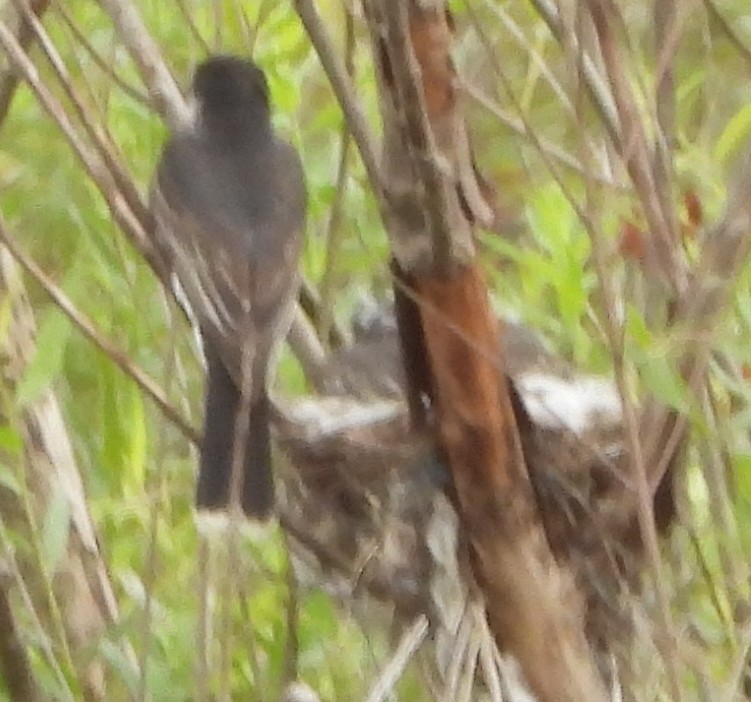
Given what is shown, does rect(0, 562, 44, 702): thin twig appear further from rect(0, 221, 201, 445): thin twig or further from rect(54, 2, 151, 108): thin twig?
rect(54, 2, 151, 108): thin twig

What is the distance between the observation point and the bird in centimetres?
128

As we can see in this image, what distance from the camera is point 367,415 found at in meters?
1.36

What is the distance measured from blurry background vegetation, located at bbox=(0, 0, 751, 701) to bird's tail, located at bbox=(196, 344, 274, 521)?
5cm

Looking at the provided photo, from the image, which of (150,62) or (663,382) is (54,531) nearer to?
(150,62)

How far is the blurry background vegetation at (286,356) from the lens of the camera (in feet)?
4.25

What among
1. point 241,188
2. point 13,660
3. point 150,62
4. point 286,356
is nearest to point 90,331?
point 150,62

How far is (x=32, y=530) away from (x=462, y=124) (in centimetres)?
55

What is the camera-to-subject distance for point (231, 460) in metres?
1.24

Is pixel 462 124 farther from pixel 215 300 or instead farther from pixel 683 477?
pixel 215 300

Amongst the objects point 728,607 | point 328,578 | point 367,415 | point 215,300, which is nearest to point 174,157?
point 215,300

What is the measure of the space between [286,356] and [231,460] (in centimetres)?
45

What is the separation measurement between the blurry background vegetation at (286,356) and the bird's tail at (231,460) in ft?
0.17

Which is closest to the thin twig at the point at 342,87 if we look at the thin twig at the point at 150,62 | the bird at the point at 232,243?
the thin twig at the point at 150,62

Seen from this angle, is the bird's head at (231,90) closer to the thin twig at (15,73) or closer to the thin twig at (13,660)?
the thin twig at (15,73)
